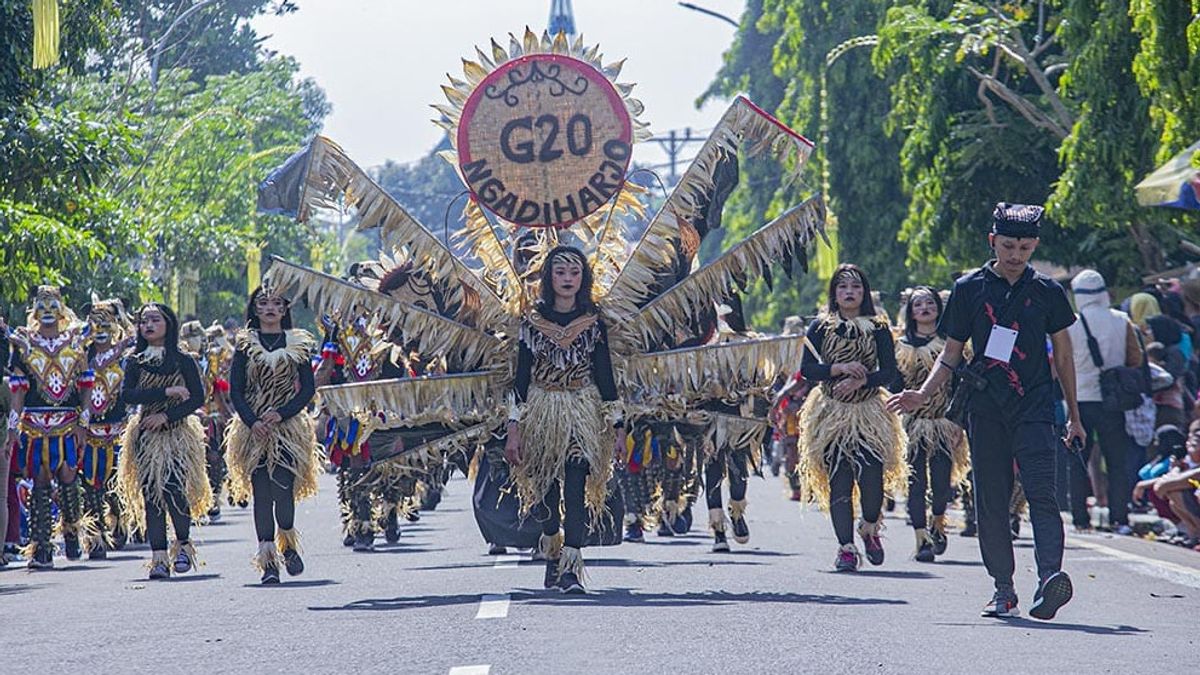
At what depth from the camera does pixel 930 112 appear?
2684 cm

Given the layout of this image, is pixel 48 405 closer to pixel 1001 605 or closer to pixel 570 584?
pixel 570 584

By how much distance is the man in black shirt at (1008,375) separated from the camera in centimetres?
1106

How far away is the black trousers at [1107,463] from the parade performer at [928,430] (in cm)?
262

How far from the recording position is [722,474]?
52.7 feet

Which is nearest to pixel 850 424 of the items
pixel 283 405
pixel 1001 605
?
pixel 1001 605

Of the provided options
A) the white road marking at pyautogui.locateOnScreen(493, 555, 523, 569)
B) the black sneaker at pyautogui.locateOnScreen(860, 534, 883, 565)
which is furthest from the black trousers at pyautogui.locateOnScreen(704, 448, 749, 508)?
the white road marking at pyautogui.locateOnScreen(493, 555, 523, 569)

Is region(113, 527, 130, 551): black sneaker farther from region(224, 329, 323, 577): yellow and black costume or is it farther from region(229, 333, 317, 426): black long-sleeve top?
region(229, 333, 317, 426): black long-sleeve top

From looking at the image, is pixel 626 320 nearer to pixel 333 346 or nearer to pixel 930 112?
pixel 333 346

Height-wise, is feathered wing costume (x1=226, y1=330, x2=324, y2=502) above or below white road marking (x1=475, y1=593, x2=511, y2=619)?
above

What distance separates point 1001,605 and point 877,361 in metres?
3.55

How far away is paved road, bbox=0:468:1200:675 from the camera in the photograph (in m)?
9.30

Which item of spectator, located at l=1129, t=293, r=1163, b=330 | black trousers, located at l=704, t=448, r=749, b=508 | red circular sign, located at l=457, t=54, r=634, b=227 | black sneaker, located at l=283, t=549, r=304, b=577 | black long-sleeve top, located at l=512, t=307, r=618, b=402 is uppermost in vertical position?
red circular sign, located at l=457, t=54, r=634, b=227

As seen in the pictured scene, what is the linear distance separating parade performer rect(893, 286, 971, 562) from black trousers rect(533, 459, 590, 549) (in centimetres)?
367

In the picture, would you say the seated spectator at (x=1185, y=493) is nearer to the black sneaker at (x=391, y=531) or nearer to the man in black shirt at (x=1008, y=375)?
the man in black shirt at (x=1008, y=375)
